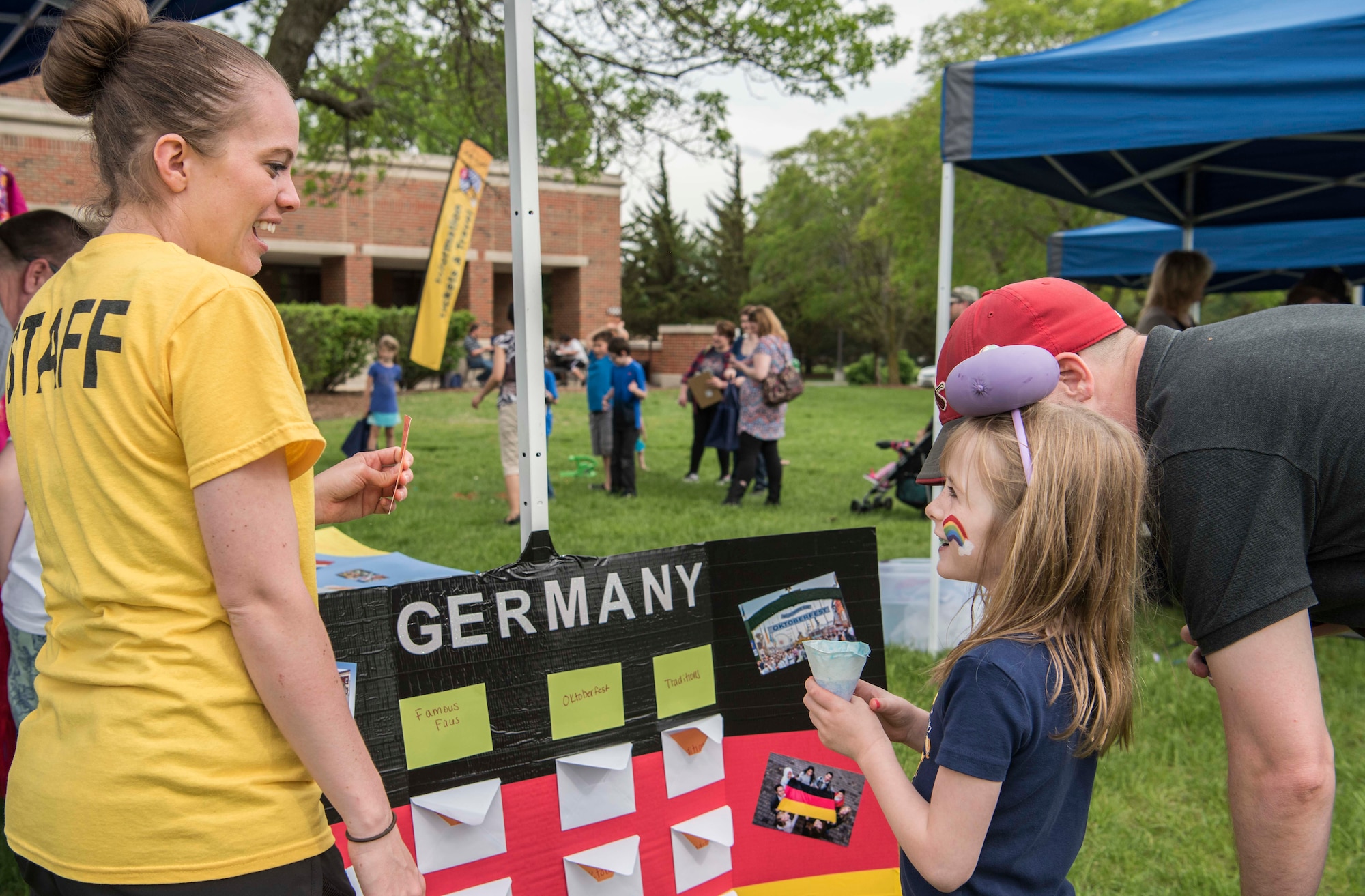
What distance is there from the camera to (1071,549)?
4.64 ft

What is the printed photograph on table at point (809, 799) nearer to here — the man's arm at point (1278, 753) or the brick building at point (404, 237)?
the man's arm at point (1278, 753)

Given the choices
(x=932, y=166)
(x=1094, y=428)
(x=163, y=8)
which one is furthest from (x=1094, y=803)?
(x=932, y=166)

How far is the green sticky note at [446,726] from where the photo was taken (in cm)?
179

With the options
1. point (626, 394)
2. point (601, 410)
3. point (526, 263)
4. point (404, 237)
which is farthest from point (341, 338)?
point (526, 263)

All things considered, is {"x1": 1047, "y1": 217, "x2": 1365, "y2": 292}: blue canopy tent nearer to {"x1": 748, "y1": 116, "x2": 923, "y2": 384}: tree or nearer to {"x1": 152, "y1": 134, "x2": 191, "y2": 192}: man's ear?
{"x1": 152, "y1": 134, "x2": 191, "y2": 192}: man's ear

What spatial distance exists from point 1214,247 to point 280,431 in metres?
10.5

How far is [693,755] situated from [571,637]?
44 cm

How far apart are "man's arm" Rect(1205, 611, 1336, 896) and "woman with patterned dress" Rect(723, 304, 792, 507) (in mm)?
7256

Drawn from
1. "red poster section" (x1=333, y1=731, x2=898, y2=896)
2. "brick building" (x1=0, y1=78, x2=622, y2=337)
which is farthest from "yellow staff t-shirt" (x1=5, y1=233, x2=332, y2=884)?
"brick building" (x1=0, y1=78, x2=622, y2=337)

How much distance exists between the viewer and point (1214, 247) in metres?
9.56

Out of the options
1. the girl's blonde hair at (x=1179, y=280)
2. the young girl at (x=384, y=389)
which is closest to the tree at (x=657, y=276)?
the young girl at (x=384, y=389)

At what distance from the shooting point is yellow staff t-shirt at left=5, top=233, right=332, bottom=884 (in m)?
1.06

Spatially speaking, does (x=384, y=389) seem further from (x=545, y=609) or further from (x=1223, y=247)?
(x=545, y=609)

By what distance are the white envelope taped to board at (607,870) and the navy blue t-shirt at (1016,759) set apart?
72 cm
